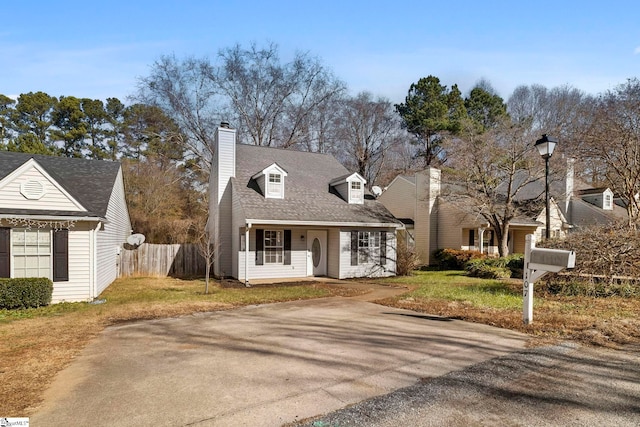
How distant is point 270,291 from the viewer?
12.6m

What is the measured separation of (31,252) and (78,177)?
4.15 metres

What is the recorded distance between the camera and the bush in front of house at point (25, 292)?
9438mm

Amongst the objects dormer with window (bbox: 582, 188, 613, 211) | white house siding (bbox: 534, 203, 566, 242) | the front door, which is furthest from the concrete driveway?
dormer with window (bbox: 582, 188, 613, 211)

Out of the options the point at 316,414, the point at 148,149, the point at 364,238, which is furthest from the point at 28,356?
the point at 148,149

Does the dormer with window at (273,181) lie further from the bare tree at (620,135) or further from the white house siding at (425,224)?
the bare tree at (620,135)

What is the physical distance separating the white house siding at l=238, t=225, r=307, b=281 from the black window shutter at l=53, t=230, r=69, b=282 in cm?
592

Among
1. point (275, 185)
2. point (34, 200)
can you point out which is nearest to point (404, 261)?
point (275, 185)

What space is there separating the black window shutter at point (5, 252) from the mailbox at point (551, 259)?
12.9 metres

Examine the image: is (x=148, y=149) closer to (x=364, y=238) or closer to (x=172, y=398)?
(x=364, y=238)

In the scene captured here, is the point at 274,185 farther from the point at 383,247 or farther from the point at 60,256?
the point at 60,256

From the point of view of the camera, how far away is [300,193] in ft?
54.4

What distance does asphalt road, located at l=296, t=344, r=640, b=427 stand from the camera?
3.54m

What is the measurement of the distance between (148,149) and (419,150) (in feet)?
75.7

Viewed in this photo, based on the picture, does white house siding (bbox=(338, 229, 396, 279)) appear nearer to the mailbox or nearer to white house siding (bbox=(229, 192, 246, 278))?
white house siding (bbox=(229, 192, 246, 278))
